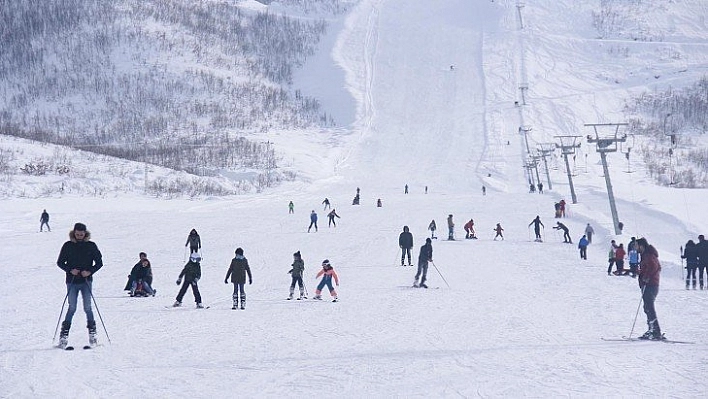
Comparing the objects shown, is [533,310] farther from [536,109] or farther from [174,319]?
[536,109]

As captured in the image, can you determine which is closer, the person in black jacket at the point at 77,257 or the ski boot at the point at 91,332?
the person in black jacket at the point at 77,257

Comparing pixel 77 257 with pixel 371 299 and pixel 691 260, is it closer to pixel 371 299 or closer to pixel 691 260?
pixel 371 299

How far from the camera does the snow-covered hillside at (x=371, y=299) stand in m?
8.33

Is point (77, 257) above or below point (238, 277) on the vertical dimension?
above

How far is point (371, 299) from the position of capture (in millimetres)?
15586

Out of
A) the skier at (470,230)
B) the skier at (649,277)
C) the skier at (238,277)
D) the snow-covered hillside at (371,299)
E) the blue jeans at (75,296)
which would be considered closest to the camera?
the snow-covered hillside at (371,299)

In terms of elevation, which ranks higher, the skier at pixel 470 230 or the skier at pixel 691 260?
the skier at pixel 691 260

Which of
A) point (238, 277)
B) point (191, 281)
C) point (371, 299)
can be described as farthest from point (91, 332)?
point (371, 299)

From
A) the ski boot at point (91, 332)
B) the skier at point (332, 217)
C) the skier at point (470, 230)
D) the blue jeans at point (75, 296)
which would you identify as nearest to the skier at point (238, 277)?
the ski boot at point (91, 332)

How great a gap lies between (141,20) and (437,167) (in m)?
67.5

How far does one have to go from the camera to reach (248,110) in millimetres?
98062

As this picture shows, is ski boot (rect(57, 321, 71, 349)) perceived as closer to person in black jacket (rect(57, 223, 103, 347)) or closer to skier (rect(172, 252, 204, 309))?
person in black jacket (rect(57, 223, 103, 347))

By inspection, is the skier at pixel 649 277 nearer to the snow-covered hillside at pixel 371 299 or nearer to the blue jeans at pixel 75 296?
the snow-covered hillside at pixel 371 299

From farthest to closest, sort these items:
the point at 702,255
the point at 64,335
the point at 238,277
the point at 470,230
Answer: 1. the point at 470,230
2. the point at 702,255
3. the point at 238,277
4. the point at 64,335
